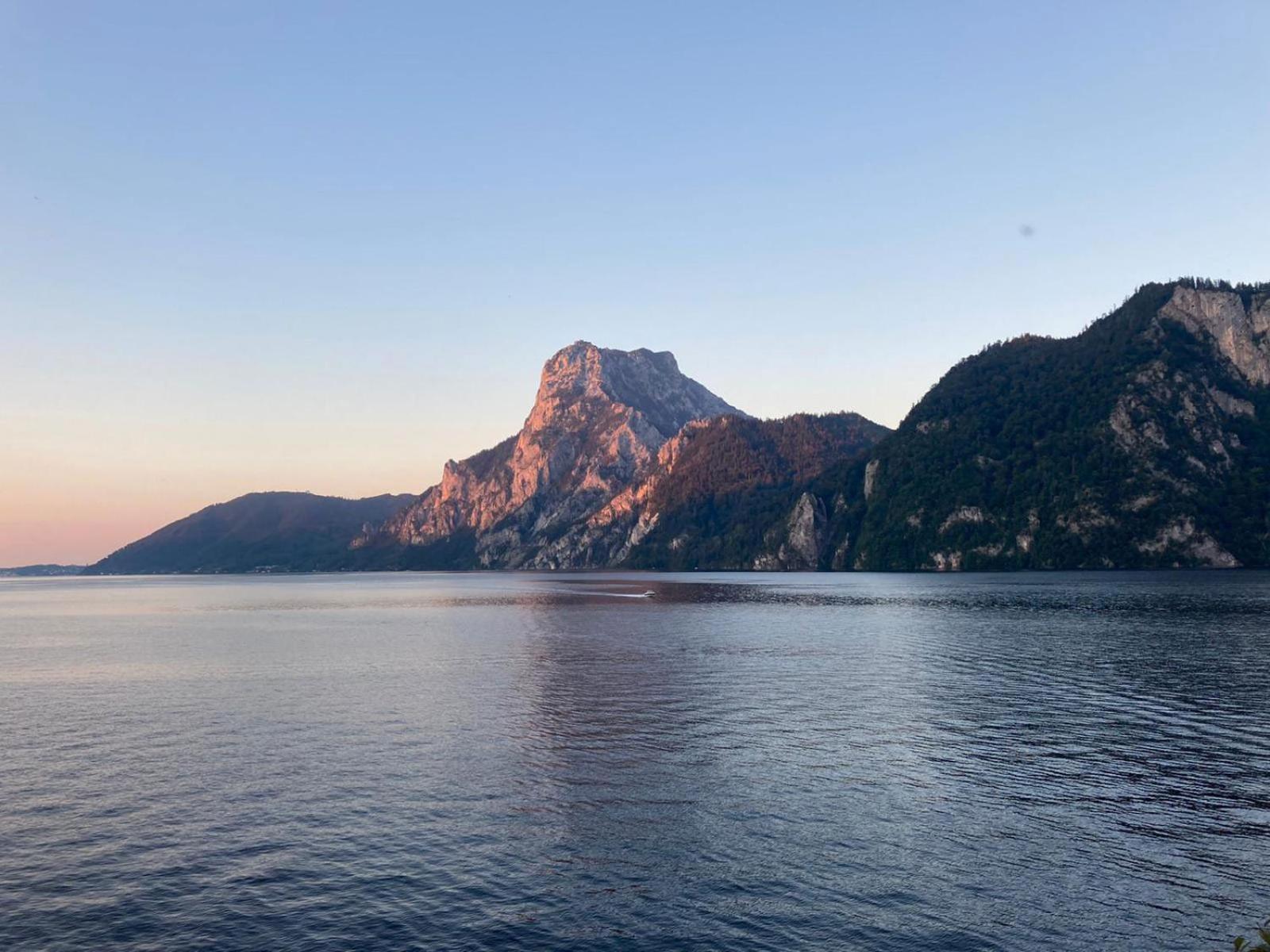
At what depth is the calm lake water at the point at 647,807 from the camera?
28.2 metres

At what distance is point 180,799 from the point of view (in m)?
42.7

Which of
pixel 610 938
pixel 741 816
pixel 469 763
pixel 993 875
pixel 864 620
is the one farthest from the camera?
pixel 864 620

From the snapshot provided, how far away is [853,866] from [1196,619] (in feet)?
400

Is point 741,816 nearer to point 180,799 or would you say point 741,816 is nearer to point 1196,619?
point 180,799

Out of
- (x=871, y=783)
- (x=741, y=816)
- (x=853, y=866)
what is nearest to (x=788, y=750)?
(x=871, y=783)

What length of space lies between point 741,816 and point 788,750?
1341cm

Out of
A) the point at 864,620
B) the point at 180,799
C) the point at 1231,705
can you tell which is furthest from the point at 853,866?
the point at 864,620

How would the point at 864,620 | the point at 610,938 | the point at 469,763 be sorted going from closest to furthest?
the point at 610,938 → the point at 469,763 → the point at 864,620

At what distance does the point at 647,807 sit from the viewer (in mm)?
40719

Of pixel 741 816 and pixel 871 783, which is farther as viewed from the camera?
pixel 871 783

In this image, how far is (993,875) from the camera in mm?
31484

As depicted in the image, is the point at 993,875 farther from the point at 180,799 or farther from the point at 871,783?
the point at 180,799

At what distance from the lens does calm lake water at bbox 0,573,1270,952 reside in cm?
2822

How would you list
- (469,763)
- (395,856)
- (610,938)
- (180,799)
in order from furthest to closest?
(469,763)
(180,799)
(395,856)
(610,938)
